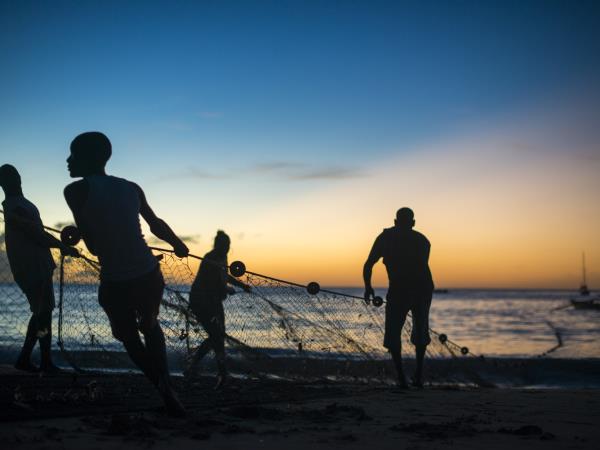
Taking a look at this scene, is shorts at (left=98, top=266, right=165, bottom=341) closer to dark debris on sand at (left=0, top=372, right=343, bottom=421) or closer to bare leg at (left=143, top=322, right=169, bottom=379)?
bare leg at (left=143, top=322, right=169, bottom=379)

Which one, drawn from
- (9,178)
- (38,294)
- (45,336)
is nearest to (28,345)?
(45,336)

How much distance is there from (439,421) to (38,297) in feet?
14.3

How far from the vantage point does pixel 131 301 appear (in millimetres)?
3803

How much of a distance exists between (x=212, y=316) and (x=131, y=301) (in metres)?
3.18

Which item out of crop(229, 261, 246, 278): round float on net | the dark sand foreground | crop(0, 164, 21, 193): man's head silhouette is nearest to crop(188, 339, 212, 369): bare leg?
the dark sand foreground

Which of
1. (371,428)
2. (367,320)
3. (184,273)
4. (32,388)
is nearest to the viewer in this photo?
(371,428)

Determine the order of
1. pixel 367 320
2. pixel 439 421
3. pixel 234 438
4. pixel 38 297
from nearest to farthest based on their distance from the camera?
pixel 234 438
pixel 439 421
pixel 38 297
pixel 367 320

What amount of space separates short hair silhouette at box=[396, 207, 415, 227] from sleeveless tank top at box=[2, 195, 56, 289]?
4.47 m

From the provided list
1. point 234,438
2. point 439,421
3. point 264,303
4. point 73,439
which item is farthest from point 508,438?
point 264,303

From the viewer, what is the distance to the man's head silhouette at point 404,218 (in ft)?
25.4

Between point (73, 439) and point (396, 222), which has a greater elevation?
point (396, 222)

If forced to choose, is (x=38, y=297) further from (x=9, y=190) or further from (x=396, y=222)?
(x=396, y=222)

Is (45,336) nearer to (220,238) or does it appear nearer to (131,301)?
(220,238)

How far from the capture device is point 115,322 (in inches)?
151
